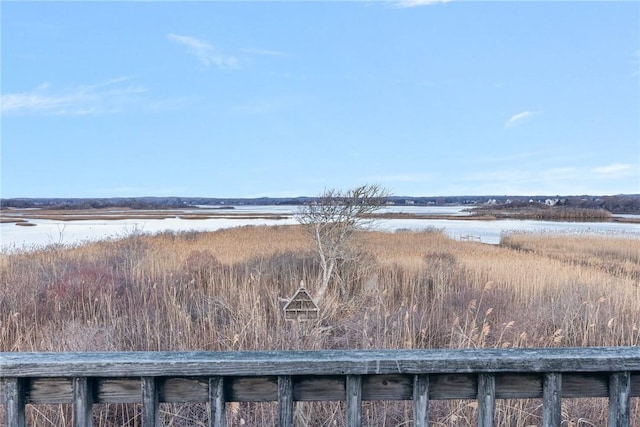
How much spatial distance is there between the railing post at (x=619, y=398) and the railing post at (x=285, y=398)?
103 cm

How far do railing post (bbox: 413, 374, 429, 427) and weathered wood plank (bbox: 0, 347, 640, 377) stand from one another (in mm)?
37

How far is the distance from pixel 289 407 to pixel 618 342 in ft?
17.5

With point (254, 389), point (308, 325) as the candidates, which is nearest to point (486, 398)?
point (254, 389)

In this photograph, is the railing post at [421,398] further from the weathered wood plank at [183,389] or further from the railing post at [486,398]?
the weathered wood plank at [183,389]

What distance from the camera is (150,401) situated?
4.23 feet

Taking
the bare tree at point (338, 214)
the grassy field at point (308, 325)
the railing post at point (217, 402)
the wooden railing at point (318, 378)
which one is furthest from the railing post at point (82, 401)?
the bare tree at point (338, 214)

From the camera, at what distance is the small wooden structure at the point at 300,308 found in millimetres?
4543

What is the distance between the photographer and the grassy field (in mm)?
3230

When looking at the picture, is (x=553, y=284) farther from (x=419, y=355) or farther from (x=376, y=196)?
(x=419, y=355)

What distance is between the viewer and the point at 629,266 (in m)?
13.3

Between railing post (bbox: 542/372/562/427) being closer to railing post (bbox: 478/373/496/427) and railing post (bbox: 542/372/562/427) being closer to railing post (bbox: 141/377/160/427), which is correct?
railing post (bbox: 478/373/496/427)

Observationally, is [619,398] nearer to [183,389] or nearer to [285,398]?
[285,398]

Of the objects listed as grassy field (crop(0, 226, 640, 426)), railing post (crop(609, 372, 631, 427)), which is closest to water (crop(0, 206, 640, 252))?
grassy field (crop(0, 226, 640, 426))

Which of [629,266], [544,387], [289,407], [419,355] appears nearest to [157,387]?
[289,407]
